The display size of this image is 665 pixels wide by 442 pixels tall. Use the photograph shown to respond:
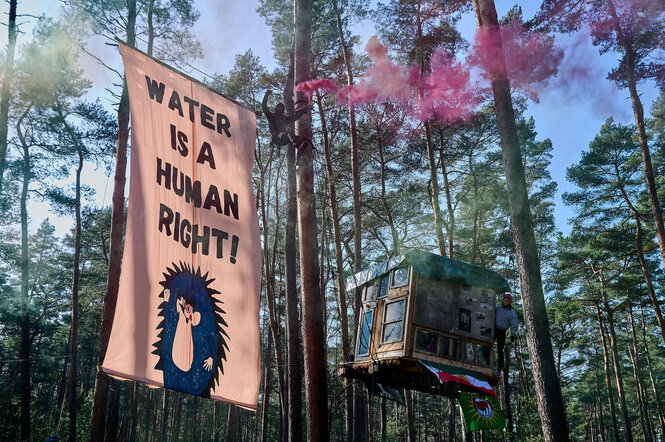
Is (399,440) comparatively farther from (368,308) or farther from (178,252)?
(178,252)

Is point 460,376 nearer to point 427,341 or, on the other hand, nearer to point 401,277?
point 427,341

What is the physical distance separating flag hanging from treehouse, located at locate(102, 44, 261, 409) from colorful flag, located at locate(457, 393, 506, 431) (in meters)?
5.50

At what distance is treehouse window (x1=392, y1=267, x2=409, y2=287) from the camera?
9.15 meters

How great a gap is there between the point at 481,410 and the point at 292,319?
4.19 m

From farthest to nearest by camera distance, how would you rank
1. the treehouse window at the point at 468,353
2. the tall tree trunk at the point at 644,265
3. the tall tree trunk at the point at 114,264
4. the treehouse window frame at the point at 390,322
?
the tall tree trunk at the point at 644,265 → the tall tree trunk at the point at 114,264 → the treehouse window at the point at 468,353 → the treehouse window frame at the point at 390,322

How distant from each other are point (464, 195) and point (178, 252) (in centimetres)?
1844

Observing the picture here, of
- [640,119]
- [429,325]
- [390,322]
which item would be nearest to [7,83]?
[390,322]

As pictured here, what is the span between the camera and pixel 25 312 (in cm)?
1833

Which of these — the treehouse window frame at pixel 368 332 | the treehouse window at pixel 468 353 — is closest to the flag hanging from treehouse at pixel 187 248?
the treehouse window frame at pixel 368 332

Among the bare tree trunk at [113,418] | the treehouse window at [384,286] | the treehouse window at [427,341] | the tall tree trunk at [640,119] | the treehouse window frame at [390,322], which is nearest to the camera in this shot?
the treehouse window at [427,341]

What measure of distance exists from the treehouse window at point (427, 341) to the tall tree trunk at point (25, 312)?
13.7m

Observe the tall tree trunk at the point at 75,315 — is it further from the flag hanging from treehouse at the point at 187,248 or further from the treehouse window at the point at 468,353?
the flag hanging from treehouse at the point at 187,248

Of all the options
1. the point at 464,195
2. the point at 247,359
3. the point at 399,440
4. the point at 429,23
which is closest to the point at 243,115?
the point at 247,359

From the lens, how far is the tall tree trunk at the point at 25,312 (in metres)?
17.3
